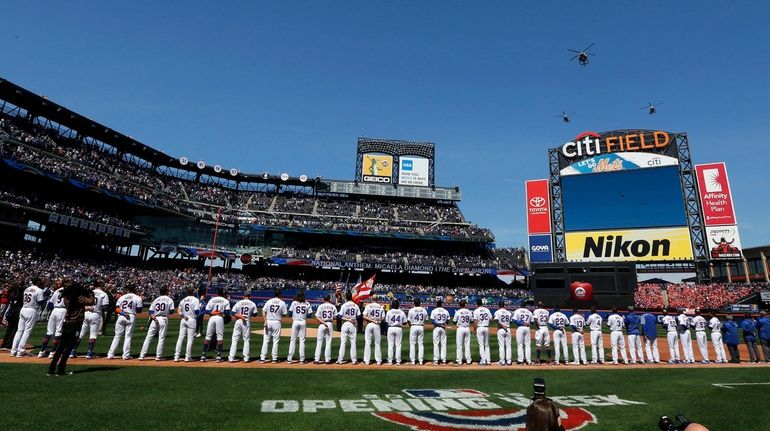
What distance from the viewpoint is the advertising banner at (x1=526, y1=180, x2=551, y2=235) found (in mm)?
51844

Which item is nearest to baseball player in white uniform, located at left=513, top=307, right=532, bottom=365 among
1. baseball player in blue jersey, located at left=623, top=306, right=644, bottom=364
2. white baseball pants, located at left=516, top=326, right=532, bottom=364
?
white baseball pants, located at left=516, top=326, right=532, bottom=364

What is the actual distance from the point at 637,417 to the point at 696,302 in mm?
48506

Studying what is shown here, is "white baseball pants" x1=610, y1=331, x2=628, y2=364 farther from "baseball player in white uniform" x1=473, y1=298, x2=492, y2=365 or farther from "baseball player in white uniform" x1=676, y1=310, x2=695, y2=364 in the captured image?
"baseball player in white uniform" x1=473, y1=298, x2=492, y2=365

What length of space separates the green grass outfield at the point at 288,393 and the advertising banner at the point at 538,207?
40.7 meters

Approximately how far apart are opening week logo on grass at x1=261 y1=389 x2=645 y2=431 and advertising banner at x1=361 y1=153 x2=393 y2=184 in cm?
5830

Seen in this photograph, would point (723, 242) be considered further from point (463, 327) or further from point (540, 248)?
point (463, 327)

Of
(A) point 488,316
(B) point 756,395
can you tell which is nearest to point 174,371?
(A) point 488,316

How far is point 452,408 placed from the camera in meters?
7.38

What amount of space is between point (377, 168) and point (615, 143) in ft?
111

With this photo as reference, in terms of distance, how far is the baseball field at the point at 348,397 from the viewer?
621 centimetres

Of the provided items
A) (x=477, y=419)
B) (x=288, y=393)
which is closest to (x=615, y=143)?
(x=477, y=419)

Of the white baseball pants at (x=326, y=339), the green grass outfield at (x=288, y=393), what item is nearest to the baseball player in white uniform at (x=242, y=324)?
the green grass outfield at (x=288, y=393)

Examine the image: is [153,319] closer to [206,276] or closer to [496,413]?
[496,413]

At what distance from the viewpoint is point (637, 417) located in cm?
694
